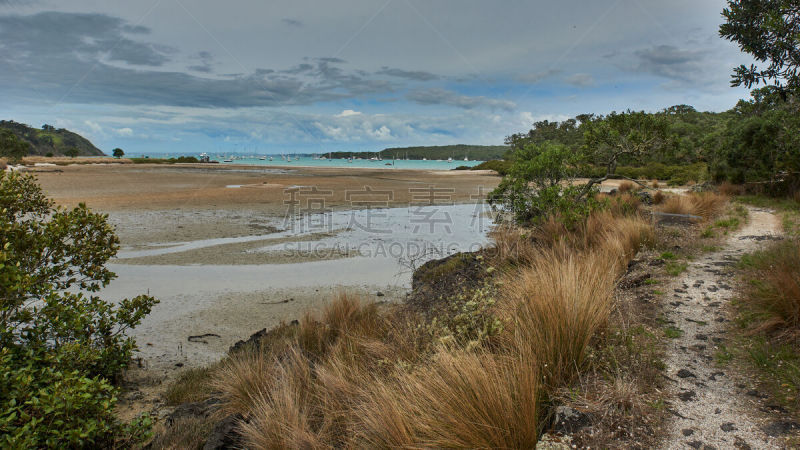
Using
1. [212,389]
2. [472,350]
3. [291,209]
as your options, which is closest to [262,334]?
[212,389]

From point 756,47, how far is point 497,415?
5.62 meters

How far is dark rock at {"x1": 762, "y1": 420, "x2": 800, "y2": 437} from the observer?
269 cm

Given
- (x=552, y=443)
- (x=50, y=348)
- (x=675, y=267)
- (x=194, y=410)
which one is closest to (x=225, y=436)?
(x=194, y=410)

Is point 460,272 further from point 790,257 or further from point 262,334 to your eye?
point 790,257

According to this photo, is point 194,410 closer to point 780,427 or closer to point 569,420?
point 569,420

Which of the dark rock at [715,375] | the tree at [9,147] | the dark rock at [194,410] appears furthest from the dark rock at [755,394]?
the tree at [9,147]

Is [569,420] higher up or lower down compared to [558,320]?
lower down

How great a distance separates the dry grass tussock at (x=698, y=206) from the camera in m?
11.9

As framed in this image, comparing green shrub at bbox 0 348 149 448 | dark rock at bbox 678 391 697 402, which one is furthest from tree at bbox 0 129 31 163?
dark rock at bbox 678 391 697 402

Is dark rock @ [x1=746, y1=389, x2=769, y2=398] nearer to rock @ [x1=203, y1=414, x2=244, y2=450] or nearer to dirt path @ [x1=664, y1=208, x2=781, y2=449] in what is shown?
dirt path @ [x1=664, y1=208, x2=781, y2=449]

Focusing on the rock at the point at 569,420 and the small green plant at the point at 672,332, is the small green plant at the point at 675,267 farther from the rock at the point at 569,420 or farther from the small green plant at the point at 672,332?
the rock at the point at 569,420

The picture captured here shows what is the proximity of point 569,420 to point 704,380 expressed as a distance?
4.91 feet

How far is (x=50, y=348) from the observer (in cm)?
441

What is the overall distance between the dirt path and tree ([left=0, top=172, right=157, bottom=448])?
4496 mm
